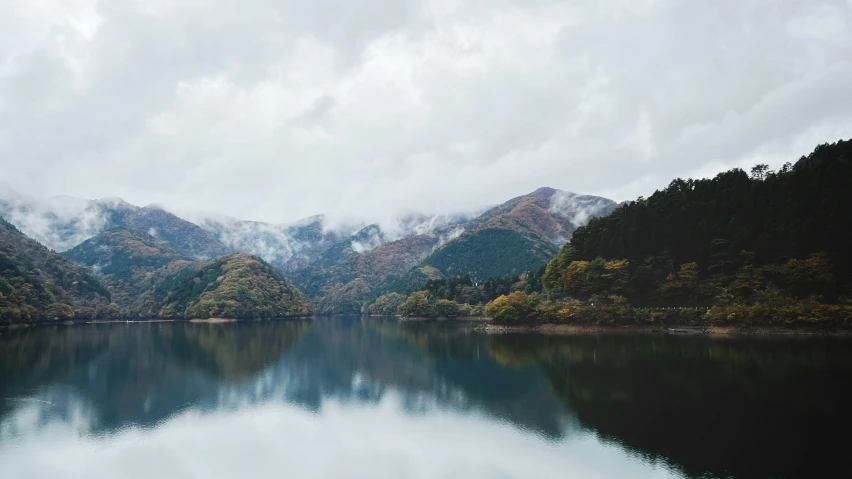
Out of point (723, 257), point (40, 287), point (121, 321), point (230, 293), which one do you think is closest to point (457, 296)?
point (230, 293)

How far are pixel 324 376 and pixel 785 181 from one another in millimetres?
64233

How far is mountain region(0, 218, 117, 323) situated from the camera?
93.5 metres

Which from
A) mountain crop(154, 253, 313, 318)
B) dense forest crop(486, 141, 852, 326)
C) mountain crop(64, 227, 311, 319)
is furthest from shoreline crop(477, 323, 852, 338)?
mountain crop(64, 227, 311, 319)

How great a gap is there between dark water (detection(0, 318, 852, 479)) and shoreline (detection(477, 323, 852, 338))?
20.4 feet

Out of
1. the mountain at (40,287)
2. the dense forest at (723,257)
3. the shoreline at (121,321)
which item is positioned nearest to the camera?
the dense forest at (723,257)

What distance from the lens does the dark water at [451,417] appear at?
17.7 metres

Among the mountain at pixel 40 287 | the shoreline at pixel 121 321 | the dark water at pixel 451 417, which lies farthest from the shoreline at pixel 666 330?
the mountain at pixel 40 287

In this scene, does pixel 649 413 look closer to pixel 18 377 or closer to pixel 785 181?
pixel 18 377

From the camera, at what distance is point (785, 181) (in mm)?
64000

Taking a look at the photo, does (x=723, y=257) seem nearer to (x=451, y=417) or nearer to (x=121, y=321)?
(x=451, y=417)

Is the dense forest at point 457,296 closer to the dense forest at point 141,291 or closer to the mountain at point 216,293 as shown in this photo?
the mountain at point 216,293

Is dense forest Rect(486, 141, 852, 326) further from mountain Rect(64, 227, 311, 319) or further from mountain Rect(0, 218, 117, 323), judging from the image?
mountain Rect(0, 218, 117, 323)

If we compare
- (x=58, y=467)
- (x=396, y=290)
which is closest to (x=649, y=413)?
(x=58, y=467)

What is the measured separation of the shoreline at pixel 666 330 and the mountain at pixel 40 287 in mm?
90313
